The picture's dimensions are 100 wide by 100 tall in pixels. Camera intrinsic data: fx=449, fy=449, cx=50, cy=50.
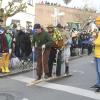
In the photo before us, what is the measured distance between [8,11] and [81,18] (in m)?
45.1

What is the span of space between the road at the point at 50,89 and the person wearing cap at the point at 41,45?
56 cm

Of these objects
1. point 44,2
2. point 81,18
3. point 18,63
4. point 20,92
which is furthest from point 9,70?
point 81,18

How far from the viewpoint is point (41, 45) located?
14.6 m

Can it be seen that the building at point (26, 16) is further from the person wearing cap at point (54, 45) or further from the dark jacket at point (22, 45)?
the person wearing cap at point (54, 45)

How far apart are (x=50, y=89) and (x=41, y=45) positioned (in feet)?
6.43

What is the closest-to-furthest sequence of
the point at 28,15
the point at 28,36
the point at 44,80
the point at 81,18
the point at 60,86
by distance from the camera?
the point at 60,86 → the point at 44,80 → the point at 28,36 → the point at 28,15 → the point at 81,18

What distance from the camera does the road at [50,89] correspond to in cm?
1179

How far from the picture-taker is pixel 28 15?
1907 inches

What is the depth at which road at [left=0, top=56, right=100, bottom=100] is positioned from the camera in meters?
11.8

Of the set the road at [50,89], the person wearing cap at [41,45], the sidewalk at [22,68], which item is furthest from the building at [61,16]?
the person wearing cap at [41,45]

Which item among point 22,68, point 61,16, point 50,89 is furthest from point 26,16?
point 50,89

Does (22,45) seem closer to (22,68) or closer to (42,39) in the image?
(22,68)

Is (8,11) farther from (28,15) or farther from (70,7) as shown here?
(70,7)

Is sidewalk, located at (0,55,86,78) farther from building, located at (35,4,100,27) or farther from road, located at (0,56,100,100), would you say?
building, located at (35,4,100,27)
